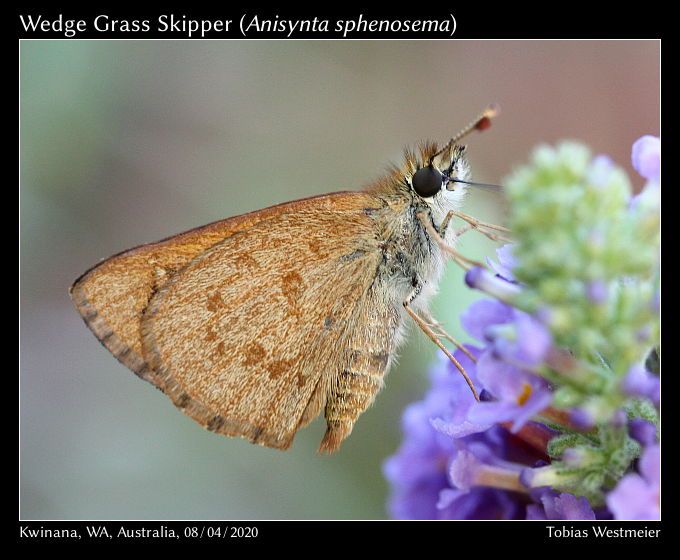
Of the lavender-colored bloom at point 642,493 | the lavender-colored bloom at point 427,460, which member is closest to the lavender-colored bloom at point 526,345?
the lavender-colored bloom at point 642,493

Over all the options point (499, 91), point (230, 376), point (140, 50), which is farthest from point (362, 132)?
point (230, 376)

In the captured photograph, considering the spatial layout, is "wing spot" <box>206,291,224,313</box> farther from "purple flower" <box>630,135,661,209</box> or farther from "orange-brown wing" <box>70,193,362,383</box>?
"purple flower" <box>630,135,661,209</box>

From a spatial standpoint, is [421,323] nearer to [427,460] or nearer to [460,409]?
[427,460]

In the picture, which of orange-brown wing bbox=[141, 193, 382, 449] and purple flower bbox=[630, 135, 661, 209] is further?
orange-brown wing bbox=[141, 193, 382, 449]

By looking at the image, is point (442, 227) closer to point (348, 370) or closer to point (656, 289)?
point (348, 370)

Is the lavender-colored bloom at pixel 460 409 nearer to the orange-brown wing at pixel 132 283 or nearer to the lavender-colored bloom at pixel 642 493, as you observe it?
the lavender-colored bloom at pixel 642 493

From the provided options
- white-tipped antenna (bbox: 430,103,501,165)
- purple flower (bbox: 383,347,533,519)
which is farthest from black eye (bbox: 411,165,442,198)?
purple flower (bbox: 383,347,533,519)
